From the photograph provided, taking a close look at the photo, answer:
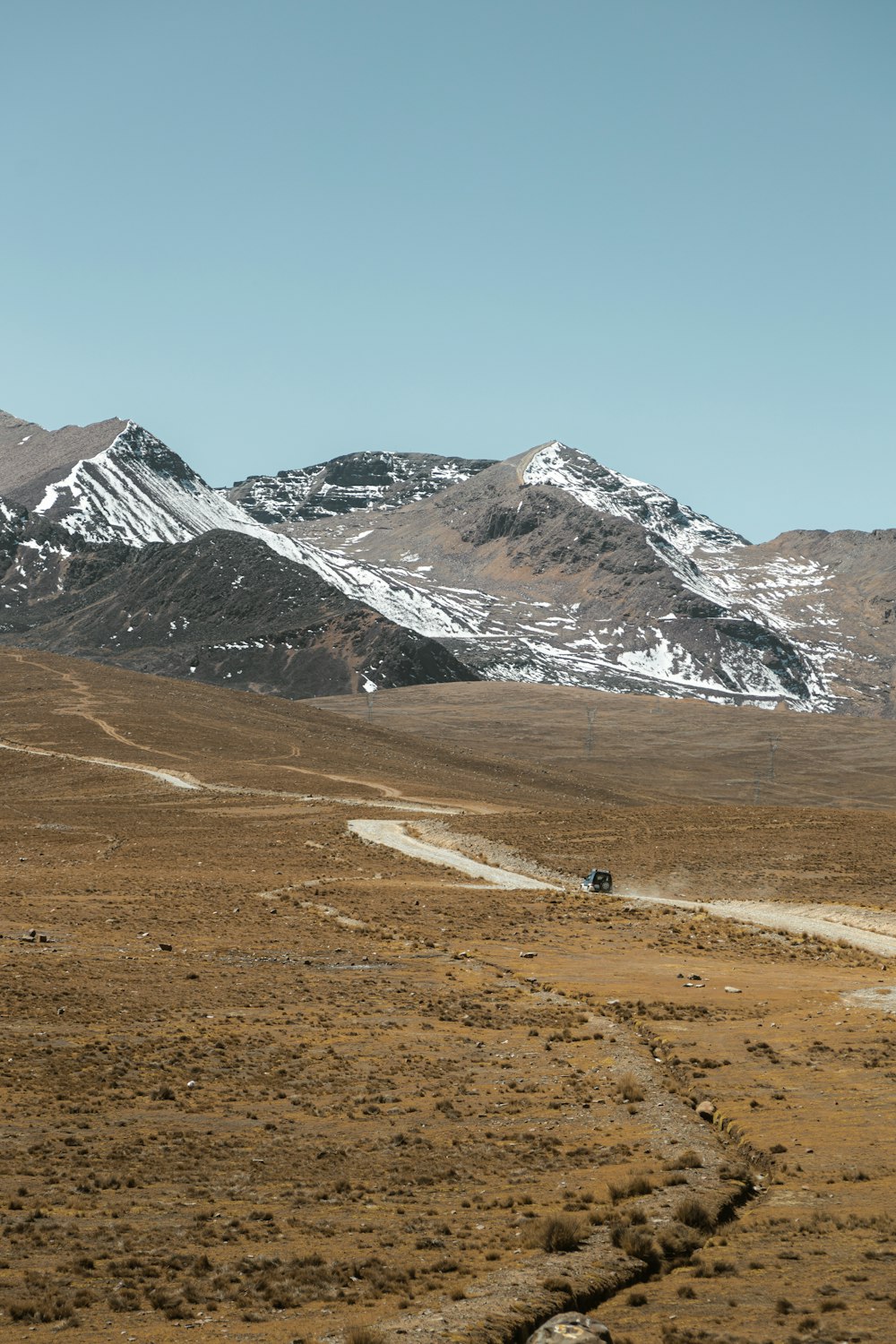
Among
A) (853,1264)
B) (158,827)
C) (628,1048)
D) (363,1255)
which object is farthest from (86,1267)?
(158,827)

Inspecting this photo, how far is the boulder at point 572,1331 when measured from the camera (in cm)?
1358

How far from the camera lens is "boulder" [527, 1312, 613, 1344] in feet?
44.5

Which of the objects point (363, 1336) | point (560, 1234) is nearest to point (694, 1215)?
point (560, 1234)

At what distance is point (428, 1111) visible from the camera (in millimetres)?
23812

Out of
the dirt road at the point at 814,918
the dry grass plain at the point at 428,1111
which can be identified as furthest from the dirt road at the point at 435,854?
the dirt road at the point at 814,918

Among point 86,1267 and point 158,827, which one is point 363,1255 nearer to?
point 86,1267

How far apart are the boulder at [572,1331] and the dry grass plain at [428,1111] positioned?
1.97 ft

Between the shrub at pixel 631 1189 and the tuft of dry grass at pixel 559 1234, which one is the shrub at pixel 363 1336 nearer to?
the tuft of dry grass at pixel 559 1234

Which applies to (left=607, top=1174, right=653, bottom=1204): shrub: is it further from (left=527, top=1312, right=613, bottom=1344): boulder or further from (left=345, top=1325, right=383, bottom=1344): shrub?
(left=345, top=1325, right=383, bottom=1344): shrub

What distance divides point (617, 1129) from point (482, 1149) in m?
2.60

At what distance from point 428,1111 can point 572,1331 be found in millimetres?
10254

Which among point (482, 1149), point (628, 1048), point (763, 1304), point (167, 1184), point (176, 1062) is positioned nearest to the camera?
point (763, 1304)

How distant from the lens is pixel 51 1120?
22.3 meters

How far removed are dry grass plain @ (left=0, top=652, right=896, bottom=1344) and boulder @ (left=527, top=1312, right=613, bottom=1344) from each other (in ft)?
1.97
